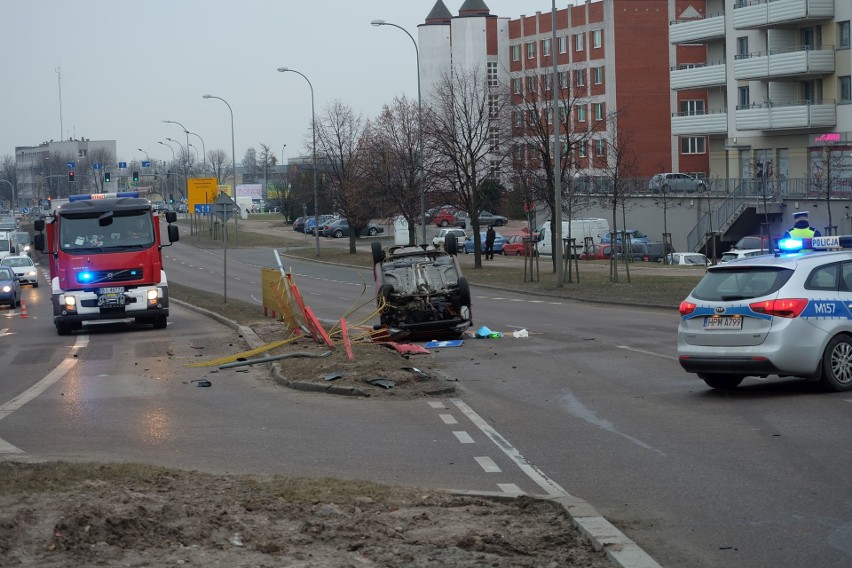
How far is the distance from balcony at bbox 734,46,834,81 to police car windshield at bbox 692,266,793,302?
154ft

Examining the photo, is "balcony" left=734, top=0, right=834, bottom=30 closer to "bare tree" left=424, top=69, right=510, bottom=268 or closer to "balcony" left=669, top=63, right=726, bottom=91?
"balcony" left=669, top=63, right=726, bottom=91

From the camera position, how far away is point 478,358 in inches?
723

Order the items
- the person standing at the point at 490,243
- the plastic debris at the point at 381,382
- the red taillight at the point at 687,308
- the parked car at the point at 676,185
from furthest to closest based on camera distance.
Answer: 1. the parked car at the point at 676,185
2. the person standing at the point at 490,243
3. the plastic debris at the point at 381,382
4. the red taillight at the point at 687,308

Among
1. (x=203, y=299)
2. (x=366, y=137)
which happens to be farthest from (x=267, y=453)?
(x=366, y=137)

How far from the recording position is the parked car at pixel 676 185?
202ft

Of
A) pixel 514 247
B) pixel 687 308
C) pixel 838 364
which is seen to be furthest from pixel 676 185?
pixel 838 364

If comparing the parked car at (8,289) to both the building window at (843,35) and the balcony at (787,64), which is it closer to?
the balcony at (787,64)

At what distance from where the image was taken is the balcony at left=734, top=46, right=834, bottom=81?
185 ft

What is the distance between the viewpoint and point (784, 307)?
12.5m

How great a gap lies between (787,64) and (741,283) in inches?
1890

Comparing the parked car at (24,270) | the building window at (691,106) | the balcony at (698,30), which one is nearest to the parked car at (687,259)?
the balcony at (698,30)

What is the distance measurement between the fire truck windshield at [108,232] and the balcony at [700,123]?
1755 inches

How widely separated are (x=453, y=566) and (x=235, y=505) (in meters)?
1.89

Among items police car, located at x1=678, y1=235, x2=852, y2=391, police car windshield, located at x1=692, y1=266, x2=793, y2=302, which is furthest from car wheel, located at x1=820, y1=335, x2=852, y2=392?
police car windshield, located at x1=692, y1=266, x2=793, y2=302
